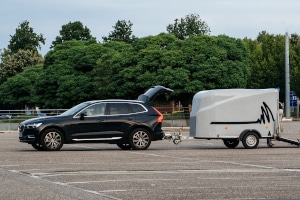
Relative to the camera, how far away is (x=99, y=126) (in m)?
29.0

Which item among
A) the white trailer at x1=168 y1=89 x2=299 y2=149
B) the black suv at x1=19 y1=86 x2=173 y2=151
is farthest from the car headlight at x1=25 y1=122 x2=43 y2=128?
the white trailer at x1=168 y1=89 x2=299 y2=149

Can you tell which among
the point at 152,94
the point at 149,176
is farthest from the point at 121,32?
the point at 149,176

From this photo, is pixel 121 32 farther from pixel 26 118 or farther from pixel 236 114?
pixel 236 114

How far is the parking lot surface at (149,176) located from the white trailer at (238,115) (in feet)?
17.0

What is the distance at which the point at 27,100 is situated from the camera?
120 metres

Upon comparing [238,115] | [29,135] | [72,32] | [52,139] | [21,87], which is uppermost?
[72,32]

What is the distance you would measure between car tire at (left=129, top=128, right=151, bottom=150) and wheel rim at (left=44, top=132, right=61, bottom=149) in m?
2.42

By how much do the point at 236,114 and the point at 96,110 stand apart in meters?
4.91

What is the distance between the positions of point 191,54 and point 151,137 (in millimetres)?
48707

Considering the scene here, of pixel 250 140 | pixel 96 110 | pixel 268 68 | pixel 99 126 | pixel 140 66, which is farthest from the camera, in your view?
pixel 268 68

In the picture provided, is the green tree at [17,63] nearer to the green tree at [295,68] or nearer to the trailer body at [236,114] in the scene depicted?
the green tree at [295,68]

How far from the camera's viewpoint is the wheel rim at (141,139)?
29.4 metres

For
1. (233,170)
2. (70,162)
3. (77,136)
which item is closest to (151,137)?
(77,136)

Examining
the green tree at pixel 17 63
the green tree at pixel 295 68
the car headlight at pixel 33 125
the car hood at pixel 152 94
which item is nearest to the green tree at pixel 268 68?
the green tree at pixel 295 68
